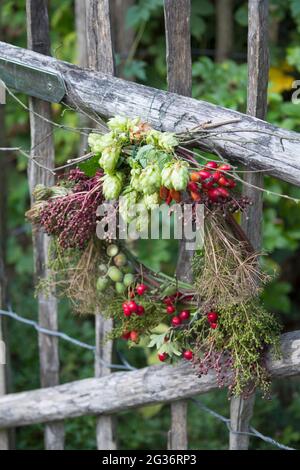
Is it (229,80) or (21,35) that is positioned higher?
(21,35)

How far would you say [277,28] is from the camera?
3.28 m

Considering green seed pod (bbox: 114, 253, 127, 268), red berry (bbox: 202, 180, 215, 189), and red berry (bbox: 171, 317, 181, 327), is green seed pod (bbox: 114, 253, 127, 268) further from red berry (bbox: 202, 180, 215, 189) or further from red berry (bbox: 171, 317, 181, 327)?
red berry (bbox: 202, 180, 215, 189)

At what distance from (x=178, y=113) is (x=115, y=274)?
1.44 feet

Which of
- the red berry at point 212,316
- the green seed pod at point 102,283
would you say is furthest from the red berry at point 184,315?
the green seed pod at point 102,283

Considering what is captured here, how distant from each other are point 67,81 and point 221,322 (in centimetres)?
71

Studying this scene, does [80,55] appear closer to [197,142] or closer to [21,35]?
[21,35]

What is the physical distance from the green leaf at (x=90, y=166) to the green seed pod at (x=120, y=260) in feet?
0.83

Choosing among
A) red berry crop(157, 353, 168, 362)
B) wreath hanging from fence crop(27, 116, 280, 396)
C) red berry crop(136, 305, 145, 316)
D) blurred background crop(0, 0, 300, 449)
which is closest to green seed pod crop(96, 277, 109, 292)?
wreath hanging from fence crop(27, 116, 280, 396)

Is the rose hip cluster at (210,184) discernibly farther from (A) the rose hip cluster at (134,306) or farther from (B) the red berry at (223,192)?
(A) the rose hip cluster at (134,306)

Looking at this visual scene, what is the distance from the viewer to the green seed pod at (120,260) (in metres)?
1.92

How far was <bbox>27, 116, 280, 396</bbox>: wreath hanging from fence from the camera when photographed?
1.60 metres

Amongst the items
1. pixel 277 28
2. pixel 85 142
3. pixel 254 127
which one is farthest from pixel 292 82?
pixel 254 127

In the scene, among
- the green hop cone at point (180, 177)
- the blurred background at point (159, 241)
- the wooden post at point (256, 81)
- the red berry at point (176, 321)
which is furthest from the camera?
the blurred background at point (159, 241)

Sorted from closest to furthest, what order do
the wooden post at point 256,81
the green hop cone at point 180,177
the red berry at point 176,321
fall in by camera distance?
1. the green hop cone at point 180,177
2. the wooden post at point 256,81
3. the red berry at point 176,321
